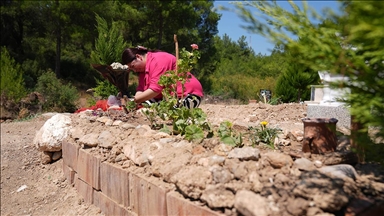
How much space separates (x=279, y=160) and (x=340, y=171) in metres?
0.31

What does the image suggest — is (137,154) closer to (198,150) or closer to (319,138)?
(198,150)

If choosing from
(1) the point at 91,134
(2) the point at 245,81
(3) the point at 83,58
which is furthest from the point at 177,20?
(1) the point at 91,134

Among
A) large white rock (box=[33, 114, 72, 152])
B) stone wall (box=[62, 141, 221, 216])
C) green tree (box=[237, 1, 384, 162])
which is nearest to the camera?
green tree (box=[237, 1, 384, 162])

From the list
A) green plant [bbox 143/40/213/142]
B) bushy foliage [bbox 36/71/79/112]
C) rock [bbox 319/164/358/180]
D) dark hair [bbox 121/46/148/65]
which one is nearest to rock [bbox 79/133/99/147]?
green plant [bbox 143/40/213/142]

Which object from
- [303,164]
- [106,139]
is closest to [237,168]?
[303,164]

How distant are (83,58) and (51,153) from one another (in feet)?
62.8

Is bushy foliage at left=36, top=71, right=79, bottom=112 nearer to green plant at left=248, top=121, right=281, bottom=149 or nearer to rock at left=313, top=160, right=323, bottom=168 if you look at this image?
green plant at left=248, top=121, right=281, bottom=149

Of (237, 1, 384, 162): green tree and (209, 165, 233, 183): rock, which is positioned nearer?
(237, 1, 384, 162): green tree

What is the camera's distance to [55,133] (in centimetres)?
443

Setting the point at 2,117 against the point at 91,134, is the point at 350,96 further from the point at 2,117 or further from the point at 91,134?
the point at 2,117

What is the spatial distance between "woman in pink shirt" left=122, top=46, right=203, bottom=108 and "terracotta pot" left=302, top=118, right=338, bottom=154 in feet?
6.85

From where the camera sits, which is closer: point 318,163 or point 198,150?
point 318,163

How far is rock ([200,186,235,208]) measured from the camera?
1803 millimetres

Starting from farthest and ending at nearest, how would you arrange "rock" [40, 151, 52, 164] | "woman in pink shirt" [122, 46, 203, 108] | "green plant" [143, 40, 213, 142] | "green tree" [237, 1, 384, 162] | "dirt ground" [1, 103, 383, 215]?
"rock" [40, 151, 52, 164] → "woman in pink shirt" [122, 46, 203, 108] → "dirt ground" [1, 103, 383, 215] → "green plant" [143, 40, 213, 142] → "green tree" [237, 1, 384, 162]
